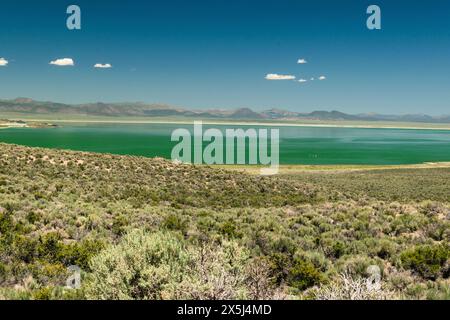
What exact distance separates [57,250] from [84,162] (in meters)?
25.3

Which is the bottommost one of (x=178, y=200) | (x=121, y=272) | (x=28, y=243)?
(x=178, y=200)

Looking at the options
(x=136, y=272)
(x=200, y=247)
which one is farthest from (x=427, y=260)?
(x=136, y=272)

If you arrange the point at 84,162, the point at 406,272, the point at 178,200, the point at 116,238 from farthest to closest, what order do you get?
1. the point at 84,162
2. the point at 178,200
3. the point at 116,238
4. the point at 406,272

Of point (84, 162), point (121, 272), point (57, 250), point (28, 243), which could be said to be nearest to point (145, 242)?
point (121, 272)

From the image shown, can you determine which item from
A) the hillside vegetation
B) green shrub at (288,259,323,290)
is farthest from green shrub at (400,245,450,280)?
green shrub at (288,259,323,290)

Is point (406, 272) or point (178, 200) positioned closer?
point (406, 272)

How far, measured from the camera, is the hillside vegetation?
6.06 m

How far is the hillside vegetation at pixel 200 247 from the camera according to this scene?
6059 millimetres

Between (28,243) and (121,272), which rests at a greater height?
(121,272)

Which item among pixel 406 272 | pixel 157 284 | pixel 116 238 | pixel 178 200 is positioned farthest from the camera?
pixel 178 200

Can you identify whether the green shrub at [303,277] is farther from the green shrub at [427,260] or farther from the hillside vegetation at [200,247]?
the green shrub at [427,260]

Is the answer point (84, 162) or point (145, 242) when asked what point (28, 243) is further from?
point (84, 162)
